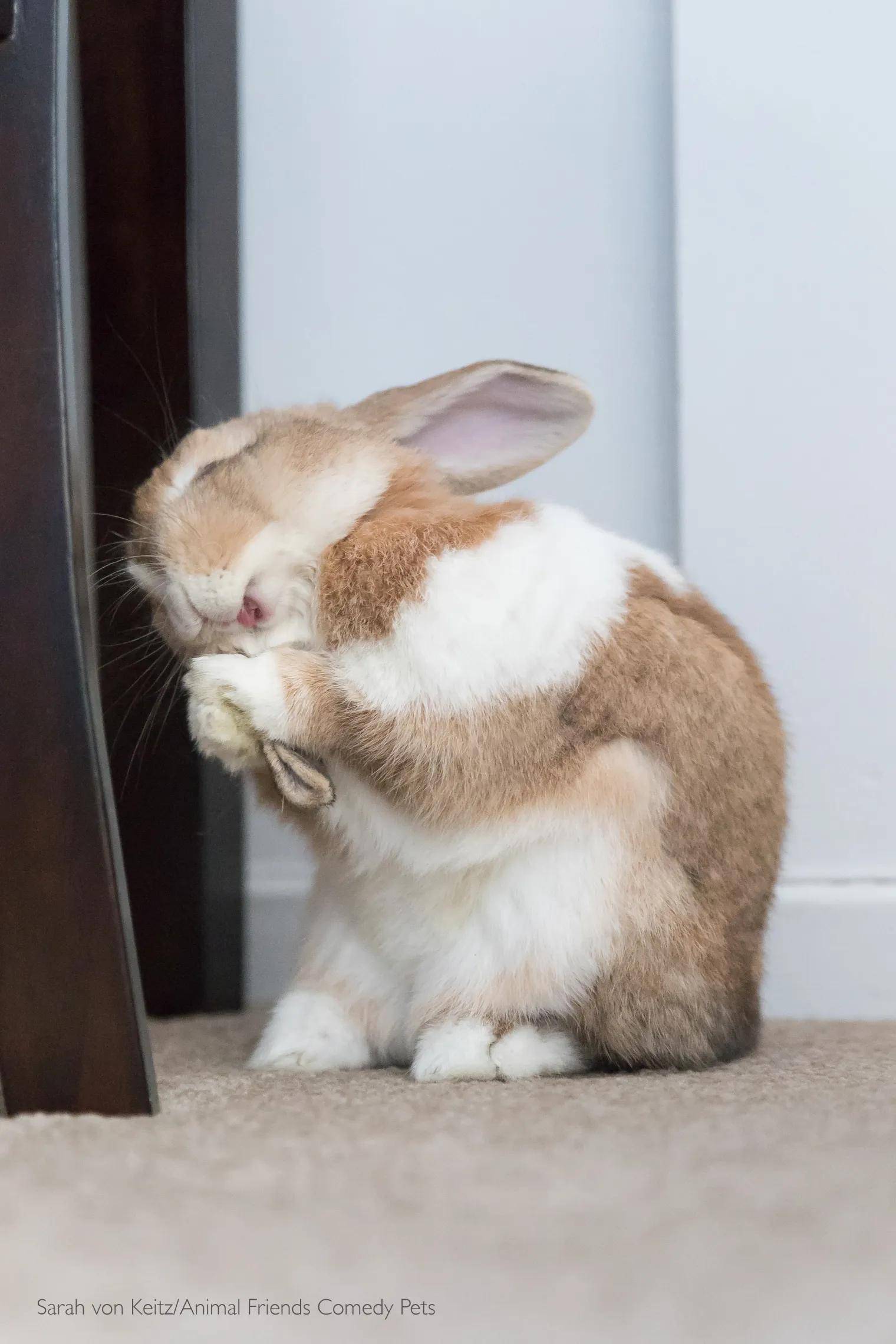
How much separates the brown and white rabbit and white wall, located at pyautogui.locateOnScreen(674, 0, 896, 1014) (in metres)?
0.41

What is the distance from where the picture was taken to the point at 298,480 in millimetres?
990

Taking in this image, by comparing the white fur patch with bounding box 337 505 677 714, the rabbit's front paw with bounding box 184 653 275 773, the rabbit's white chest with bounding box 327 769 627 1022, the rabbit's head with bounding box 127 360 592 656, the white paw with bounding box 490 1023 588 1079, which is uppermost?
the rabbit's head with bounding box 127 360 592 656

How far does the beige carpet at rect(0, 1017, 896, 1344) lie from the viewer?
0.44 metres

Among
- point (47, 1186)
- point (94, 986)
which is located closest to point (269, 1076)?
point (94, 986)

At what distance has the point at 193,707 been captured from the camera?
0.91 meters

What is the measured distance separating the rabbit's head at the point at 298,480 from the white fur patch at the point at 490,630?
0.09m

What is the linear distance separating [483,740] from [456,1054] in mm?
226

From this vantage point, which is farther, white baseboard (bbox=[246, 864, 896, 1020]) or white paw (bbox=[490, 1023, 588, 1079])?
white baseboard (bbox=[246, 864, 896, 1020])

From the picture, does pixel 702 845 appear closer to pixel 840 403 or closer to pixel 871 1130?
pixel 871 1130

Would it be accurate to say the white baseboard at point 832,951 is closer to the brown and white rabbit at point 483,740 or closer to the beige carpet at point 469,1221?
the brown and white rabbit at point 483,740

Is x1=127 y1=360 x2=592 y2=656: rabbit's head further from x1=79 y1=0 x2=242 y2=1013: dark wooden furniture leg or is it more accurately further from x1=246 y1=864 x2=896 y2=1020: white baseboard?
x1=246 y1=864 x2=896 y2=1020: white baseboard

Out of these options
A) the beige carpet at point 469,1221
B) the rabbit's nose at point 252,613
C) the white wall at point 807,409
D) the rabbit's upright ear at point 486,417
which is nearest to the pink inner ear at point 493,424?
the rabbit's upright ear at point 486,417

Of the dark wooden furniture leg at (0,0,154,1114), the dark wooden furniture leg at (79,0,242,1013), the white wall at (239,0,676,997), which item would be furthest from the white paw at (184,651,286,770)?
the white wall at (239,0,676,997)

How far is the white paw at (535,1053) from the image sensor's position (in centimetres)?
93
